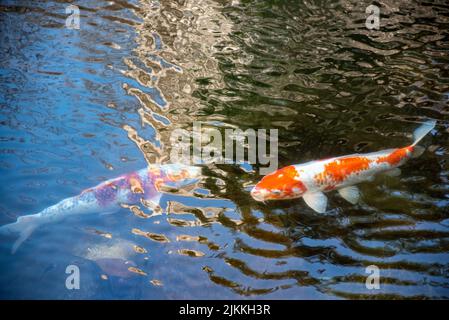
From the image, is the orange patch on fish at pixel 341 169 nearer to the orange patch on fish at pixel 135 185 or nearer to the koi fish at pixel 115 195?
the koi fish at pixel 115 195

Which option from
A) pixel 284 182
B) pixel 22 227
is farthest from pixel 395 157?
pixel 22 227

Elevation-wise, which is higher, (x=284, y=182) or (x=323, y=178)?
(x=323, y=178)

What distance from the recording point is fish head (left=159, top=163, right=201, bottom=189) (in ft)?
15.3

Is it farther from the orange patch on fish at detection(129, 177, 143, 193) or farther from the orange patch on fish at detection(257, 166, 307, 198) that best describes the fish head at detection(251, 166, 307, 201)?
the orange patch on fish at detection(129, 177, 143, 193)

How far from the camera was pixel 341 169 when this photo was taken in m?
4.36

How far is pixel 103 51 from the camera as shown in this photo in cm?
820

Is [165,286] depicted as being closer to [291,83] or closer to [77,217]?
[77,217]

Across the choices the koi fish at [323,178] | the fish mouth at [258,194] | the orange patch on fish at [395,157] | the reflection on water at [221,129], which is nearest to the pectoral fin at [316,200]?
the koi fish at [323,178]

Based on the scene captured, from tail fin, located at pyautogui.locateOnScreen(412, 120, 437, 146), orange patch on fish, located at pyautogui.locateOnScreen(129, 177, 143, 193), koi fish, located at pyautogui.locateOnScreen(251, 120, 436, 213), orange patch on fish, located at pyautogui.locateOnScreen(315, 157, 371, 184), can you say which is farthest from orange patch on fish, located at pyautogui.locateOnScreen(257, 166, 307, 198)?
tail fin, located at pyautogui.locateOnScreen(412, 120, 437, 146)

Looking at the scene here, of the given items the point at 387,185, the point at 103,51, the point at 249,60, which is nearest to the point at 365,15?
the point at 249,60

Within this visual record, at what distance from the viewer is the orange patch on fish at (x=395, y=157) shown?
4.54m

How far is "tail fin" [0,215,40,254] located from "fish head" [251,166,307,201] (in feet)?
7.38

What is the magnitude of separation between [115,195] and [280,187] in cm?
179

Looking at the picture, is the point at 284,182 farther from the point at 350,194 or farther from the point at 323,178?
the point at 350,194
